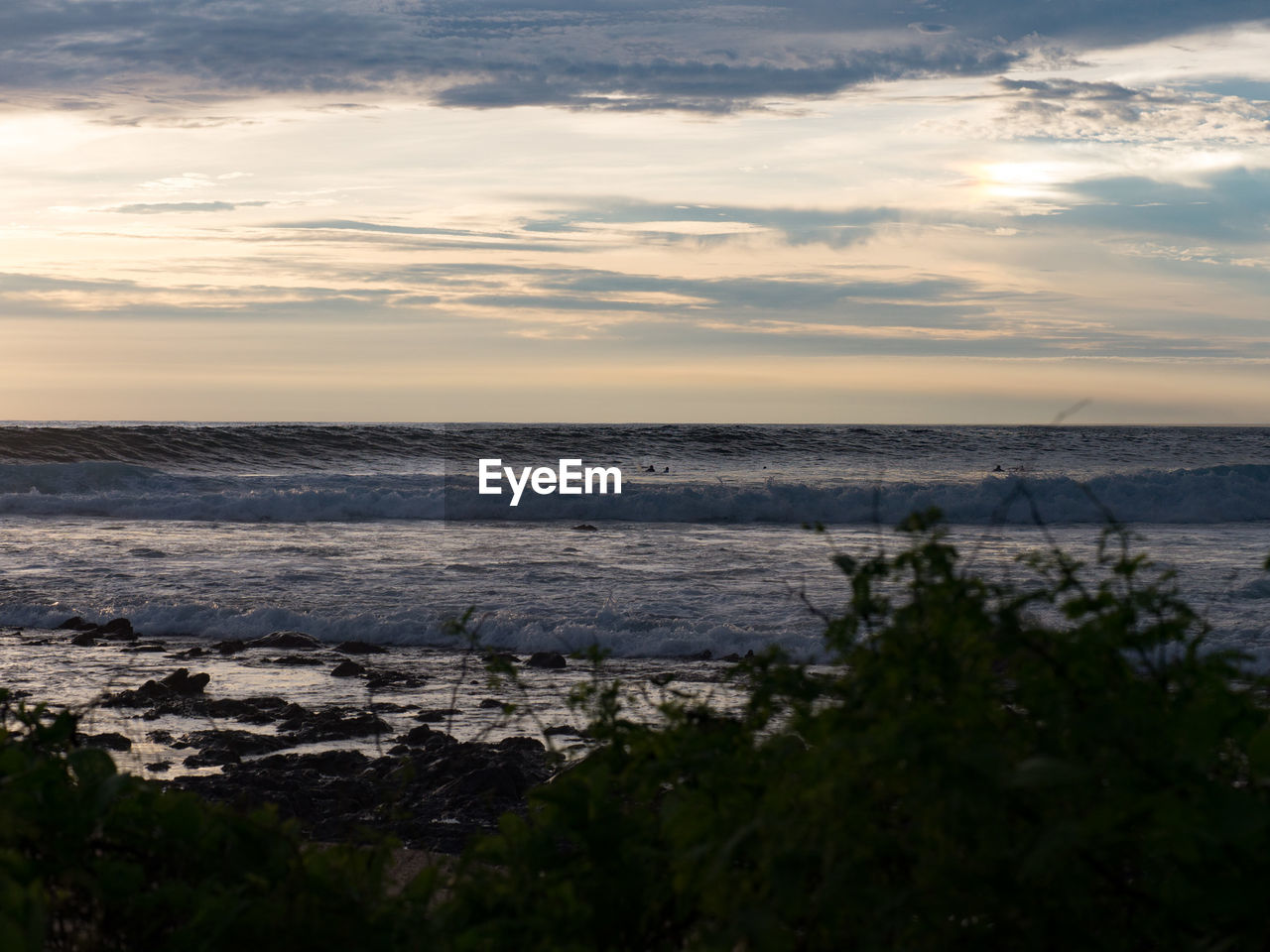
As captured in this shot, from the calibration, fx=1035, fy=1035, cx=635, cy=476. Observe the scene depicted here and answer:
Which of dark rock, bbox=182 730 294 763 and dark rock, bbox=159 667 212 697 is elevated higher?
dark rock, bbox=159 667 212 697

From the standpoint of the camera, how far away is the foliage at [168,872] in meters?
2.01

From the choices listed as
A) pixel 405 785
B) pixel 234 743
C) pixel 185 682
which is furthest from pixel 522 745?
pixel 185 682

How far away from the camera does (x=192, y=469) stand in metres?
30.7

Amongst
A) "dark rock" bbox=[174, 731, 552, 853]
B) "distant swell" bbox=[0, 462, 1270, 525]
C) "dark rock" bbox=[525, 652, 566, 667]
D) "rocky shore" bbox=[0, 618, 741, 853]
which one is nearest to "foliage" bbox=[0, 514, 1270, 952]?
"rocky shore" bbox=[0, 618, 741, 853]

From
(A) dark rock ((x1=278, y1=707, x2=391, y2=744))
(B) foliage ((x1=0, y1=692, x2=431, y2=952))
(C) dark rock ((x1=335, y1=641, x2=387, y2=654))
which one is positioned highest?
(B) foliage ((x1=0, y1=692, x2=431, y2=952))

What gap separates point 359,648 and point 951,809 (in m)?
8.55

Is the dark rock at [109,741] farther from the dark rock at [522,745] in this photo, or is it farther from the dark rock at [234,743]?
the dark rock at [522,745]

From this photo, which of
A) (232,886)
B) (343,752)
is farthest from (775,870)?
(343,752)

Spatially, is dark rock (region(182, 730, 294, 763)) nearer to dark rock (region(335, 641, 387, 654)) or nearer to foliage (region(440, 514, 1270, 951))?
dark rock (region(335, 641, 387, 654))

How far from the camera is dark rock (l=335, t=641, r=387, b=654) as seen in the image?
9.38 metres

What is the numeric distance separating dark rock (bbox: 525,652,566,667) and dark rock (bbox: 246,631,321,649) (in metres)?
2.24

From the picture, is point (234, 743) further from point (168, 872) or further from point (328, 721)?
point (168, 872)

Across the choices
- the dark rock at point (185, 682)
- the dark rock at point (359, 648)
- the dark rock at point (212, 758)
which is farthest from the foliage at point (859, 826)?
the dark rock at point (359, 648)

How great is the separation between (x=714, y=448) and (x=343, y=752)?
127ft
